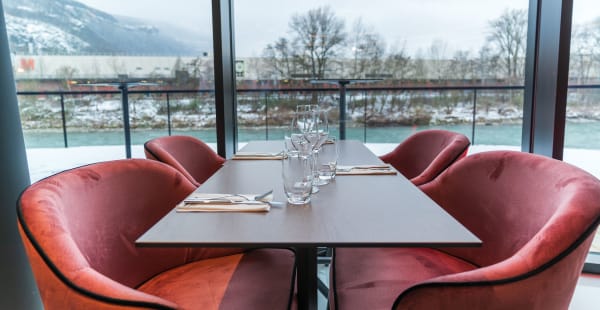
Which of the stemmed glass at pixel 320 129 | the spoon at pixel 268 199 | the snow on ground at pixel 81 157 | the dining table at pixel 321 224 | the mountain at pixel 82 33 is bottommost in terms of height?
the snow on ground at pixel 81 157

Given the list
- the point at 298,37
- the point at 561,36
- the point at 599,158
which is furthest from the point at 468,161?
the point at 298,37

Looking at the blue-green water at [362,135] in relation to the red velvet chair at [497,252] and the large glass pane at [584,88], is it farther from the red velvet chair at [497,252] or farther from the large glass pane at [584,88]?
the red velvet chair at [497,252]

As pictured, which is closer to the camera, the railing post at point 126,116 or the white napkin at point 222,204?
the white napkin at point 222,204

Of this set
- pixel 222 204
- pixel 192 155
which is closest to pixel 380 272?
pixel 222 204

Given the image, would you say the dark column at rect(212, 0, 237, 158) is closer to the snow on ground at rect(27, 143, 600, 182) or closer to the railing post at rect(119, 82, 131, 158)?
the snow on ground at rect(27, 143, 600, 182)

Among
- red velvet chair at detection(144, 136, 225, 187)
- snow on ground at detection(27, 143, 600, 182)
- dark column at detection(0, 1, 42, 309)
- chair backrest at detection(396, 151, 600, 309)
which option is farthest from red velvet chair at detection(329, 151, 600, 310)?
dark column at detection(0, 1, 42, 309)

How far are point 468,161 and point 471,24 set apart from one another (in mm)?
2609

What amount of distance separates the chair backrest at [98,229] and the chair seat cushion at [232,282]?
85 millimetres

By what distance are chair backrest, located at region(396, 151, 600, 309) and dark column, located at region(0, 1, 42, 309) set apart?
5.38ft

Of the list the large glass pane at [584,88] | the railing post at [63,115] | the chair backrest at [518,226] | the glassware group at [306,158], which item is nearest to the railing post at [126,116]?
the railing post at [63,115]

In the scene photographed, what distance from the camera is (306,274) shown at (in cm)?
125

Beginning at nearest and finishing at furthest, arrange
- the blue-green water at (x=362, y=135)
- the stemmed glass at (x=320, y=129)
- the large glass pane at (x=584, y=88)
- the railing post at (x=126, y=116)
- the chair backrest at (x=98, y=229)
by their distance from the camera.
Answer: the chair backrest at (x=98, y=229)
the stemmed glass at (x=320, y=129)
the large glass pane at (x=584, y=88)
the blue-green water at (x=362, y=135)
the railing post at (x=126, y=116)

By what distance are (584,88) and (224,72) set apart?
2560 millimetres

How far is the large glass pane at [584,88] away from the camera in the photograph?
250 cm
